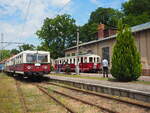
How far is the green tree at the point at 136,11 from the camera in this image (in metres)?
43.4

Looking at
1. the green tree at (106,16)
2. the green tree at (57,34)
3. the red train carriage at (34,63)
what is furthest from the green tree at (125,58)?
the green tree at (106,16)

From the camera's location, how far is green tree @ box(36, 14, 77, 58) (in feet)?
165

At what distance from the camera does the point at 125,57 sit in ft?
42.1

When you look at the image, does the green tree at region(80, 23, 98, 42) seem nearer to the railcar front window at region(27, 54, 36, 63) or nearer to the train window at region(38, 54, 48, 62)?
the train window at region(38, 54, 48, 62)

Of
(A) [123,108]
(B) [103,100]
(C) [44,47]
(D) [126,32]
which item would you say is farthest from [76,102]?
(C) [44,47]

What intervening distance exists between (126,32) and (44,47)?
1417 inches

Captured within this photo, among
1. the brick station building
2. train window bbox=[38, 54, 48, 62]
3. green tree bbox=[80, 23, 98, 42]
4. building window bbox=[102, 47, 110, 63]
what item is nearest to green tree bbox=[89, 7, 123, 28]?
green tree bbox=[80, 23, 98, 42]

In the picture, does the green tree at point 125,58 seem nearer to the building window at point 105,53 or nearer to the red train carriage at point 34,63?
the red train carriage at point 34,63

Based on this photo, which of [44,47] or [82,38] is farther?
[82,38]

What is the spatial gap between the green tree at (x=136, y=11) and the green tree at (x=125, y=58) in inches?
1246

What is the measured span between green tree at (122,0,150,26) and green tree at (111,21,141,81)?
3166 centimetres

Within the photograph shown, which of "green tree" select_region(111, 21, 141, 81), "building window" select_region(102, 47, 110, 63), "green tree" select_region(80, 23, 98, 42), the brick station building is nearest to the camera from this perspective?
"green tree" select_region(111, 21, 141, 81)

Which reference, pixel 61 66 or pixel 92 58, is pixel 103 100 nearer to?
pixel 92 58

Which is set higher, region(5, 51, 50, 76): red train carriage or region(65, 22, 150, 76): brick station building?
region(65, 22, 150, 76): brick station building
